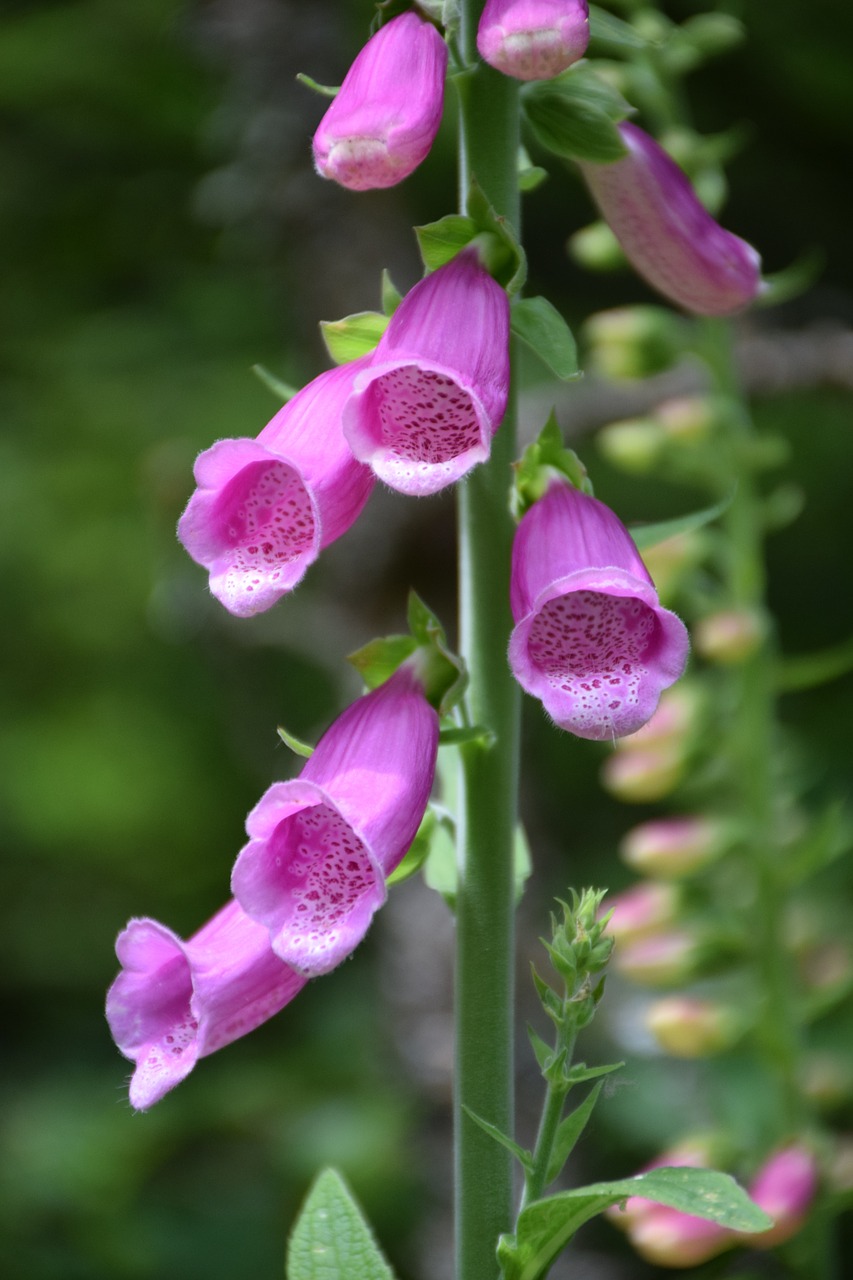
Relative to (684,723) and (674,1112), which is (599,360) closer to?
(684,723)

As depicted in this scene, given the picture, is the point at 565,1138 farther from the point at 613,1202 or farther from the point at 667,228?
the point at 667,228

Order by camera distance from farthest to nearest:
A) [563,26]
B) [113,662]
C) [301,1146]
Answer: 1. [113,662]
2. [301,1146]
3. [563,26]

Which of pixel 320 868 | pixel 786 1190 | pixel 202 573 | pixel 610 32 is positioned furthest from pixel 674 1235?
pixel 202 573

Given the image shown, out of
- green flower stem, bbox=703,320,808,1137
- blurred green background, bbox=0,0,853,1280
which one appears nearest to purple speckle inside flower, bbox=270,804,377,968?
green flower stem, bbox=703,320,808,1137

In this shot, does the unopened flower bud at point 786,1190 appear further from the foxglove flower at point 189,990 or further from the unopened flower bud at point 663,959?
the foxglove flower at point 189,990

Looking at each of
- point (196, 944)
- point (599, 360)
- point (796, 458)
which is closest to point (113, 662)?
point (796, 458)

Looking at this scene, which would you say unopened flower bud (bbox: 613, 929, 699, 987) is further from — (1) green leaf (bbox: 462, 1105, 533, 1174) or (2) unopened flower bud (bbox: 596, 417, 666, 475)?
(1) green leaf (bbox: 462, 1105, 533, 1174)
